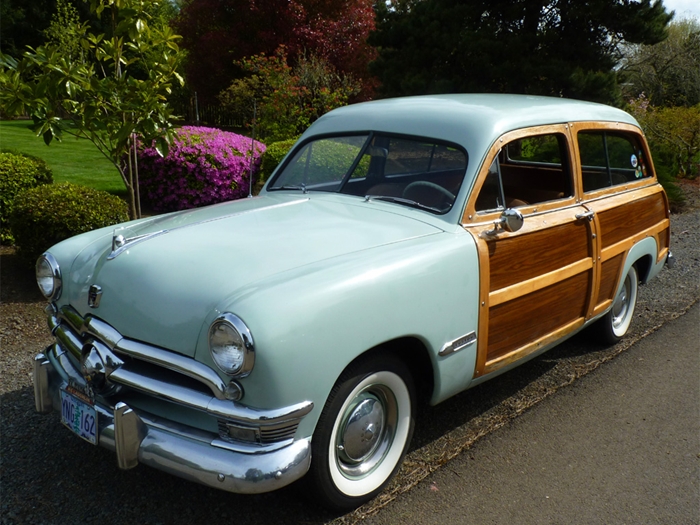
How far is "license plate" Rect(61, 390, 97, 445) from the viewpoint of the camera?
2559mm

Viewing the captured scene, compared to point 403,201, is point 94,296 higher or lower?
lower

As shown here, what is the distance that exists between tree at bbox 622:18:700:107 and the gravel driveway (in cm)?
1905

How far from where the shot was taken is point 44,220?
16.9ft

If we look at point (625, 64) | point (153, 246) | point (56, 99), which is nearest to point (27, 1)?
point (625, 64)

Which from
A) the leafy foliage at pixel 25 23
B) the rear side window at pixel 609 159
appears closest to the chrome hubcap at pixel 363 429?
the rear side window at pixel 609 159

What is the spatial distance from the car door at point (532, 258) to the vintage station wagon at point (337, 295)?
12mm

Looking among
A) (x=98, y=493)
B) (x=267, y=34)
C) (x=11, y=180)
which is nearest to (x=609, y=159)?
(x=98, y=493)

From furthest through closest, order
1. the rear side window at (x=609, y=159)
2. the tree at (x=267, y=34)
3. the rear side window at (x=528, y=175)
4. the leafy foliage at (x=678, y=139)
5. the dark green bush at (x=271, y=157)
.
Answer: the tree at (x=267, y=34) < the leafy foliage at (x=678, y=139) < the dark green bush at (x=271, y=157) < the rear side window at (x=609, y=159) < the rear side window at (x=528, y=175)

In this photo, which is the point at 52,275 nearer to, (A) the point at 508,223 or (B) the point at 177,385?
(B) the point at 177,385

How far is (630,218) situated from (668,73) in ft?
66.3

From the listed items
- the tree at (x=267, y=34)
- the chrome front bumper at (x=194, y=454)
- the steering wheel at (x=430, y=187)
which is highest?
the tree at (x=267, y=34)

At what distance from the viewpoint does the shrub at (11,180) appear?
237 inches

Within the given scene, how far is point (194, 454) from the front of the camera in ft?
7.69

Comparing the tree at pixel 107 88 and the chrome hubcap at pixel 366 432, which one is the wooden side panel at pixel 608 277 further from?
the tree at pixel 107 88
